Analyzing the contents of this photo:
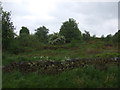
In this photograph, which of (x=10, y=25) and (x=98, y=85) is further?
(x=10, y=25)

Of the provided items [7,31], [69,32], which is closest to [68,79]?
[7,31]

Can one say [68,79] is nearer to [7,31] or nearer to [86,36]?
[7,31]

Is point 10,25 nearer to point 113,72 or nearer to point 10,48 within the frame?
point 10,48

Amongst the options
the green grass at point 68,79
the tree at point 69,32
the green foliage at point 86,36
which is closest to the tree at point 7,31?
the green grass at point 68,79

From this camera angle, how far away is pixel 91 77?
5992mm

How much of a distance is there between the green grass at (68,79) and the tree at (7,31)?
8.86 metres

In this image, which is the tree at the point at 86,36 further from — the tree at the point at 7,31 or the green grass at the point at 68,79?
the green grass at the point at 68,79

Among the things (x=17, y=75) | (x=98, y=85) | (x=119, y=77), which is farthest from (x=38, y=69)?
(x=119, y=77)

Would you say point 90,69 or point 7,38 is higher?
point 7,38

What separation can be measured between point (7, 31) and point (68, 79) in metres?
10.4

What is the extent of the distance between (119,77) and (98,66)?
1.13 m

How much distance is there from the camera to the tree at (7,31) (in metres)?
14.5

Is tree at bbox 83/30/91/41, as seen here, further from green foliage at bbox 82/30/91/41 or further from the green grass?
the green grass

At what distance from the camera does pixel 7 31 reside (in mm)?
14609
